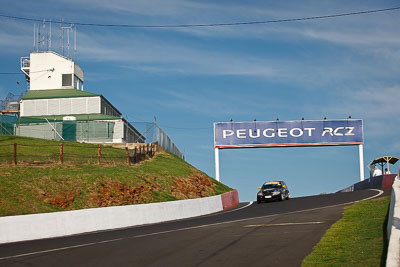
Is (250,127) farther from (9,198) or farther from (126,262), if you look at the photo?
(126,262)

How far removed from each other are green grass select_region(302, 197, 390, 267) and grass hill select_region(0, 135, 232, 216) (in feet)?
54.4

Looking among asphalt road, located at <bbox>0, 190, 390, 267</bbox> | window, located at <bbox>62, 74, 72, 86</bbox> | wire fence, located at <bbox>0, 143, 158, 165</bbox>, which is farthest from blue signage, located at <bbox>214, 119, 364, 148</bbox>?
asphalt road, located at <bbox>0, 190, 390, 267</bbox>

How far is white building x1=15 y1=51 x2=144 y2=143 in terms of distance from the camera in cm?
5425

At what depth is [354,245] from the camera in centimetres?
1287

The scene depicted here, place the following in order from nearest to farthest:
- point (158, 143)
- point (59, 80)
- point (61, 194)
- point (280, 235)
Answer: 1. point (280, 235)
2. point (61, 194)
3. point (158, 143)
4. point (59, 80)

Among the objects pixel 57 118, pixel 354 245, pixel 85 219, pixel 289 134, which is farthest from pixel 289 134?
pixel 354 245

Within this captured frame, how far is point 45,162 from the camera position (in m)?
37.2

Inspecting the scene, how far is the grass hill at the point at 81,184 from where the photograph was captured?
96.1 feet

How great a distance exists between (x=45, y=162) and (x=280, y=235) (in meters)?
24.2

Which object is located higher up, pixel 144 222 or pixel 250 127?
pixel 250 127

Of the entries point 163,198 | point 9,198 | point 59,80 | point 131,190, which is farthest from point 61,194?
point 59,80

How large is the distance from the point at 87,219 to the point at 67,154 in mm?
18106

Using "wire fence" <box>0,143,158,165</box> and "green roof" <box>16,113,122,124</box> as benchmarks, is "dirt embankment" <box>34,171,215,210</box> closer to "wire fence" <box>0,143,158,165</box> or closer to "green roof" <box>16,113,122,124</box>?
"wire fence" <box>0,143,158,165</box>

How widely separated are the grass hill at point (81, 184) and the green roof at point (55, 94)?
17389mm
